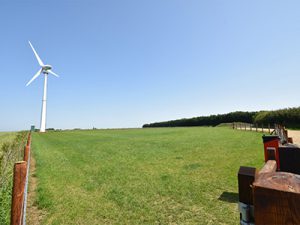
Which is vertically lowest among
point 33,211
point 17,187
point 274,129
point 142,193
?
point 33,211

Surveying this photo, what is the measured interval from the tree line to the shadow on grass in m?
40.8

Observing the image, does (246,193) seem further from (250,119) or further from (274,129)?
(250,119)

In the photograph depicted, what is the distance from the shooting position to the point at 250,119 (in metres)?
62.2

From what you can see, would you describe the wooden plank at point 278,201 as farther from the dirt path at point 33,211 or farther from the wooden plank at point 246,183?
the dirt path at point 33,211

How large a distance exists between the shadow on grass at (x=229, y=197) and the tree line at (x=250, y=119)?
1607 inches

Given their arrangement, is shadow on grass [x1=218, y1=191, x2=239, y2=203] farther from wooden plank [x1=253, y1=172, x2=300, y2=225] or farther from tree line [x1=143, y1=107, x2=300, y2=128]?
tree line [x1=143, y1=107, x2=300, y2=128]

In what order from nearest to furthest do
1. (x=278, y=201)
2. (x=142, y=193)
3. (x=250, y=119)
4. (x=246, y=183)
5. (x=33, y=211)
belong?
(x=278, y=201), (x=246, y=183), (x=33, y=211), (x=142, y=193), (x=250, y=119)

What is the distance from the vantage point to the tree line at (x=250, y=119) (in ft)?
129

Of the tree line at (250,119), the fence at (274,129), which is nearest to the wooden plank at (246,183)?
Result: the fence at (274,129)

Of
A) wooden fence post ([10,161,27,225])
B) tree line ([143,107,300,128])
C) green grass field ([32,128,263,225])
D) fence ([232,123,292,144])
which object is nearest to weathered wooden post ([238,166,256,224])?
wooden fence post ([10,161,27,225])

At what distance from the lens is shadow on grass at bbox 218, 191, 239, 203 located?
5020 mm

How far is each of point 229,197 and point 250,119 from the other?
63845 millimetres

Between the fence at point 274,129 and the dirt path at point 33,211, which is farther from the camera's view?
the fence at point 274,129

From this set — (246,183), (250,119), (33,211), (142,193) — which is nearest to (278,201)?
(246,183)
